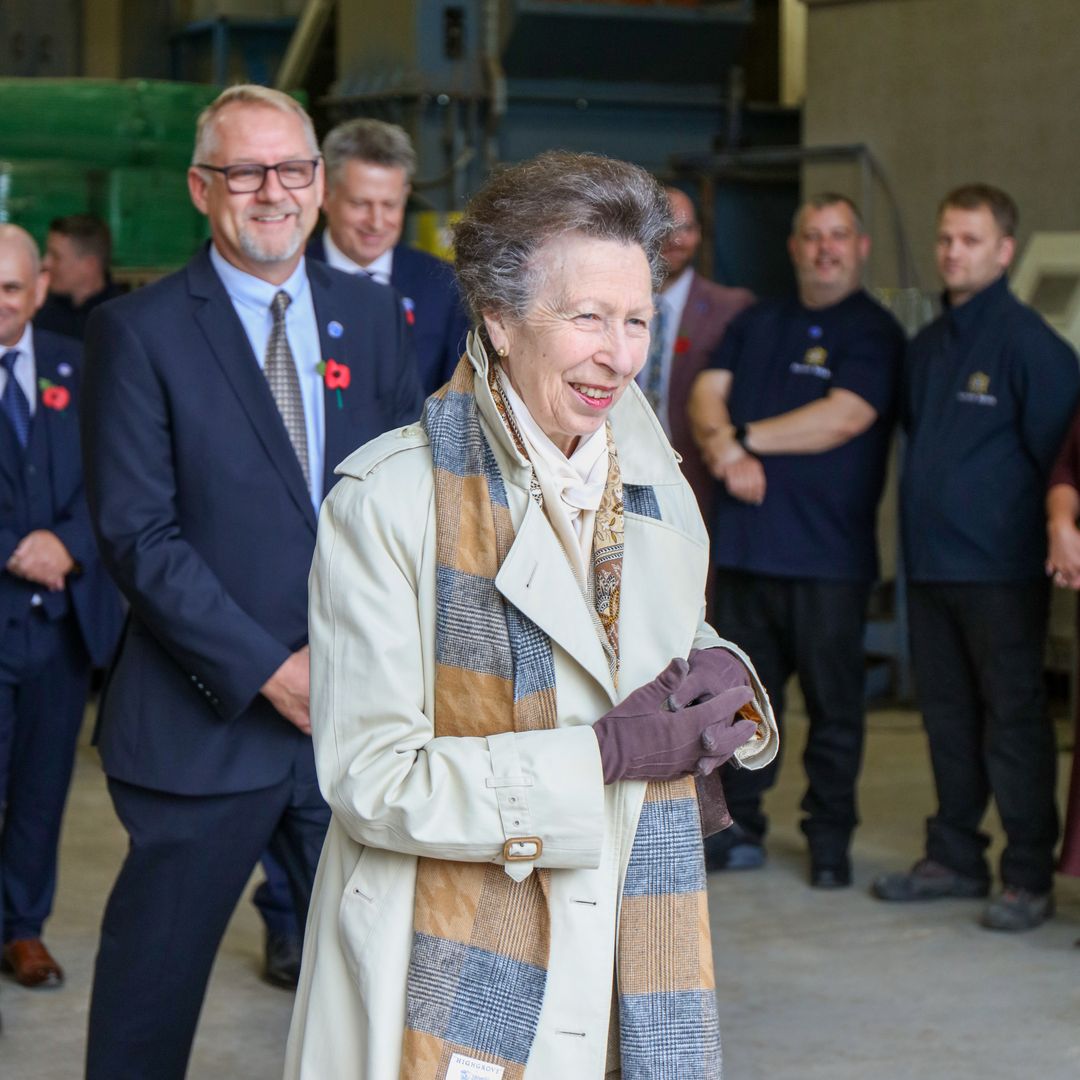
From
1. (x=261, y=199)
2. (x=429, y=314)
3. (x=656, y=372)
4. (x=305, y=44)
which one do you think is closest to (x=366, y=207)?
(x=429, y=314)

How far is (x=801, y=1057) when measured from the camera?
374cm

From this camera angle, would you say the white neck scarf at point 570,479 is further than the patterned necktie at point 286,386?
No

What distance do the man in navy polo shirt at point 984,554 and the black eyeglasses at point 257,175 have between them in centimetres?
239

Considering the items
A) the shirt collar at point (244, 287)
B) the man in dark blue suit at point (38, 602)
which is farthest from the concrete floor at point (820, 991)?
the shirt collar at point (244, 287)

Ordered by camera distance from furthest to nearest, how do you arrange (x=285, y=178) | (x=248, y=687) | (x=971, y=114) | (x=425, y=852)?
(x=971, y=114), (x=285, y=178), (x=248, y=687), (x=425, y=852)

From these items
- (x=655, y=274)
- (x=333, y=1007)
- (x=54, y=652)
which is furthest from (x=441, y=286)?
(x=333, y=1007)

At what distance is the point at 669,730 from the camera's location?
1833 mm

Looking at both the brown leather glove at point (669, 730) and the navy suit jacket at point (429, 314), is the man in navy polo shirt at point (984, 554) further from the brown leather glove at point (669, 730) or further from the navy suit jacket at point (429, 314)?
the brown leather glove at point (669, 730)

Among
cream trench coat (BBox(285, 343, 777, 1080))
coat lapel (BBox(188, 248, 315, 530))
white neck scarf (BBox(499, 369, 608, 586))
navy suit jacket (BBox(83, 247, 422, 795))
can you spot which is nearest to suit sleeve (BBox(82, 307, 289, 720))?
navy suit jacket (BBox(83, 247, 422, 795))

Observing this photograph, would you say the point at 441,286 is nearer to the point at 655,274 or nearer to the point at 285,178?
the point at 285,178

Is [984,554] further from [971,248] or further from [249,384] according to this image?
[249,384]

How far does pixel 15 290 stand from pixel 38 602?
0.75 metres

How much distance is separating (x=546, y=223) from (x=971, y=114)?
22.2ft

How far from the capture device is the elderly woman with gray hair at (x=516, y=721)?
1.81 meters
